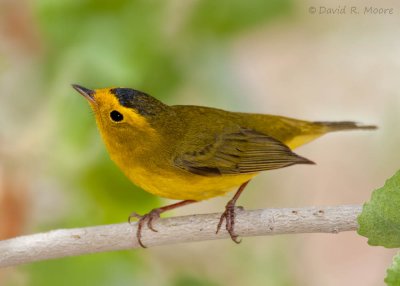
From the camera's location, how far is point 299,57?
5.86 metres

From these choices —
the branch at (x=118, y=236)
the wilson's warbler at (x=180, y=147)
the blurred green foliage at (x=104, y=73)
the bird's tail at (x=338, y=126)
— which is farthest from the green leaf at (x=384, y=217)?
the bird's tail at (x=338, y=126)

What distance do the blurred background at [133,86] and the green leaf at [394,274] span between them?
70.1 inches

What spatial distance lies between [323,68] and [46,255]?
12.0 feet

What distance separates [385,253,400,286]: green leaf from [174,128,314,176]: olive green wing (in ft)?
4.68

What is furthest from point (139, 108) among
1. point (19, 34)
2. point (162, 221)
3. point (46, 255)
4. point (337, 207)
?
point (19, 34)

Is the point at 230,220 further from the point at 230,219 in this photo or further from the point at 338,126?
the point at 338,126

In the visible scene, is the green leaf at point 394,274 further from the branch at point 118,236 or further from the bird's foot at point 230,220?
the bird's foot at point 230,220

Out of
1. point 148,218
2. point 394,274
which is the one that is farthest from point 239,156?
point 394,274

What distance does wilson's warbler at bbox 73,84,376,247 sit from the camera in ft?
9.43

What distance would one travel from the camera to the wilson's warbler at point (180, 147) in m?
2.88

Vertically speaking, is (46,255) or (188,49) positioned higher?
(188,49)

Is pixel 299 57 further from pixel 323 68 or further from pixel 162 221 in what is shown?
pixel 162 221

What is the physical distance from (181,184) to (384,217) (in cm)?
148

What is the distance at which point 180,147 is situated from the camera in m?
3.10
